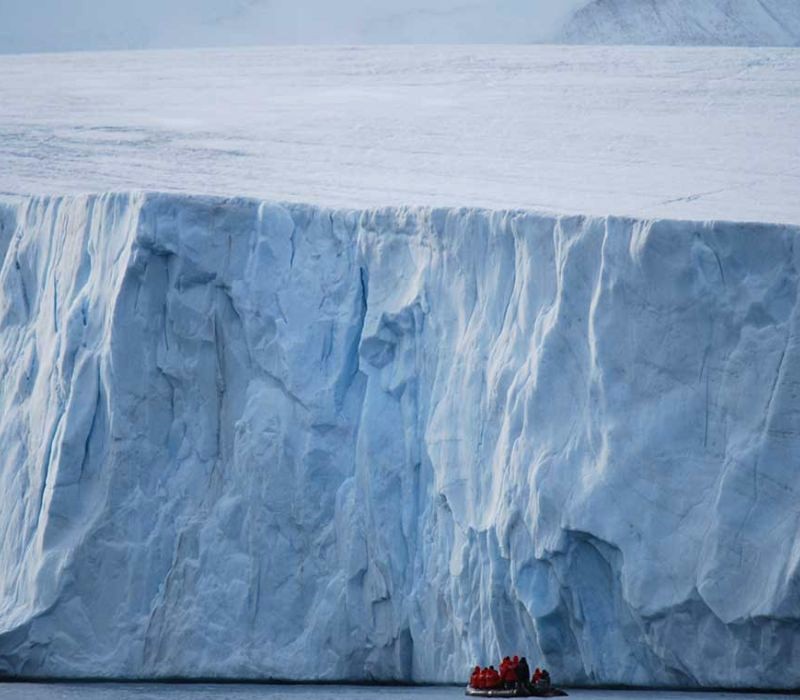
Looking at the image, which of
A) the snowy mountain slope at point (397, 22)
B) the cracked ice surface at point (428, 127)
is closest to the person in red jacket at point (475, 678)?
the cracked ice surface at point (428, 127)

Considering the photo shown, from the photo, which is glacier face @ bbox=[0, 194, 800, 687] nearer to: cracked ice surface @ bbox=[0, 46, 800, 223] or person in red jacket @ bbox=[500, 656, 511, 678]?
person in red jacket @ bbox=[500, 656, 511, 678]

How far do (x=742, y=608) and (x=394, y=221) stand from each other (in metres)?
3.25

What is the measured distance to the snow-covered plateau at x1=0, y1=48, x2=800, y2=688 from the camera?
8.98 meters

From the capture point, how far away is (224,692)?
9898mm

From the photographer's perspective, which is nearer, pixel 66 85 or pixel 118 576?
pixel 118 576

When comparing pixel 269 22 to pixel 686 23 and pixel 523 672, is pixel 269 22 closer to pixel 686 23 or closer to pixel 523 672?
pixel 686 23

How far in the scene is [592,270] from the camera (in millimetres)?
9469

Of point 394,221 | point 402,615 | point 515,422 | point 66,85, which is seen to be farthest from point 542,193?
point 66,85

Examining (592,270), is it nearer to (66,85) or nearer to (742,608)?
(742,608)

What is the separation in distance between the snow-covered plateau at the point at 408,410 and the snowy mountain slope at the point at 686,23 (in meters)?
2.77

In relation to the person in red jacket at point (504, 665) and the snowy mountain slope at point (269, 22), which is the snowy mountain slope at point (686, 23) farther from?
the person in red jacket at point (504, 665)

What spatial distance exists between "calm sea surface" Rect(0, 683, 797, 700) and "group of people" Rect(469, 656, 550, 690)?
200mm

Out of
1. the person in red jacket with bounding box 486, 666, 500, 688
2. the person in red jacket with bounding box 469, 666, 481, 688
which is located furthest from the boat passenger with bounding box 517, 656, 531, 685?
the person in red jacket with bounding box 469, 666, 481, 688

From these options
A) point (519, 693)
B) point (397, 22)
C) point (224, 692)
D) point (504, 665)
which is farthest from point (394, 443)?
point (397, 22)
